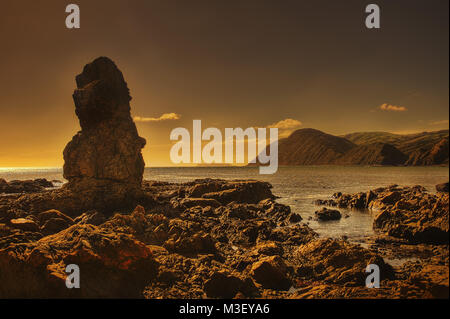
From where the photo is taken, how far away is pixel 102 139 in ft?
66.8

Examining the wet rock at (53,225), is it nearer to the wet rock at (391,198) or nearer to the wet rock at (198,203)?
the wet rock at (198,203)

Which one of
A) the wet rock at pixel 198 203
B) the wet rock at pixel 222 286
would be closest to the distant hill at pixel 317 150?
the wet rock at pixel 198 203

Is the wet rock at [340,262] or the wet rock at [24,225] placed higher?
the wet rock at [24,225]

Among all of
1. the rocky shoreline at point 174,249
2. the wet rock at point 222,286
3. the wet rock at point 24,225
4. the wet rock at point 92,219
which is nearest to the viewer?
the rocky shoreline at point 174,249

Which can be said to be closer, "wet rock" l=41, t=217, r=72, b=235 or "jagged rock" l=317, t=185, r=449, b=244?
"jagged rock" l=317, t=185, r=449, b=244

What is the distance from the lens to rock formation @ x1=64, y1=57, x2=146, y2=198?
64.6ft

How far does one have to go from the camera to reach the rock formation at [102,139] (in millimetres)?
19703

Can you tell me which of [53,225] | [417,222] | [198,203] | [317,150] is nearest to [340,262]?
[417,222]

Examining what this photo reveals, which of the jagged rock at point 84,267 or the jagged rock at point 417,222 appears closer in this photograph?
the jagged rock at point 84,267

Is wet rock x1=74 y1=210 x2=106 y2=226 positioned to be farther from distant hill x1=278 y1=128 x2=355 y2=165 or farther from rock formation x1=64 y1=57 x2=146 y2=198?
distant hill x1=278 y1=128 x2=355 y2=165

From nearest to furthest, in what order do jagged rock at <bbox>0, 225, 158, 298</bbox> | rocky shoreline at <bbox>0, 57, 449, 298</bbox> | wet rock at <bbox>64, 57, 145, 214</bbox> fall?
jagged rock at <bbox>0, 225, 158, 298</bbox>
rocky shoreline at <bbox>0, 57, 449, 298</bbox>
wet rock at <bbox>64, 57, 145, 214</bbox>

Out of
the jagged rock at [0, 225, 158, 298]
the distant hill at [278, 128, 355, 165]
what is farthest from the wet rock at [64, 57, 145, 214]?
the distant hill at [278, 128, 355, 165]
